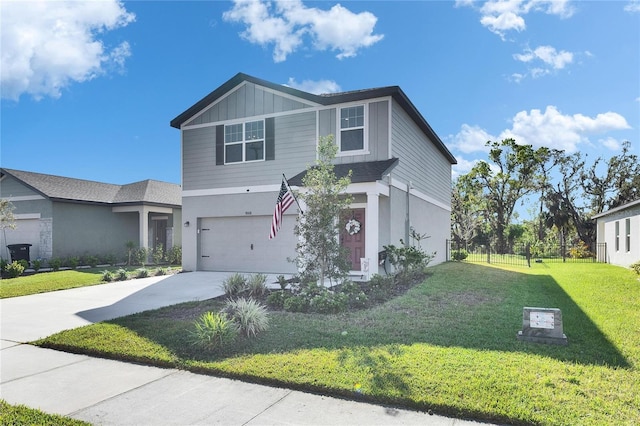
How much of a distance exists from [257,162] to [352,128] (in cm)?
374

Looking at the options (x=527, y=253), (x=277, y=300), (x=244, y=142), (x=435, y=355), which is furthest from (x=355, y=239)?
(x=527, y=253)

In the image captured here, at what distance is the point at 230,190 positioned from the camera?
48.8 ft

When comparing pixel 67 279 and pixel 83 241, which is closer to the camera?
pixel 67 279

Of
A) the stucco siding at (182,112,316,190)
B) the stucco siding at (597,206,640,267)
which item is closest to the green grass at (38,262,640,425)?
the stucco siding at (182,112,316,190)

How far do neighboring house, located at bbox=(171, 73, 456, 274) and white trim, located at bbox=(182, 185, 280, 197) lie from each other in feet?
0.13

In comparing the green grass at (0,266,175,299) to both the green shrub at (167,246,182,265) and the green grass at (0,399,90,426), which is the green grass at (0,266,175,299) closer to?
the green shrub at (167,246,182,265)

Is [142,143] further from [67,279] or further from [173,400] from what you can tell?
[173,400]

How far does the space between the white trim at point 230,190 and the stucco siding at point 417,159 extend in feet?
14.1

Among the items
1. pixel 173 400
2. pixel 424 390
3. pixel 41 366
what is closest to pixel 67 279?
pixel 41 366

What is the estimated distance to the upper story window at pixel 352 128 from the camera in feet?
41.7

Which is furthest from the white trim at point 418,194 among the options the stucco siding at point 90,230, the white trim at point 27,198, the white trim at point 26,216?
the white trim at point 26,216

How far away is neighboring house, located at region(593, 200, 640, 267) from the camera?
16.3 metres

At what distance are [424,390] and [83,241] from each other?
779 inches

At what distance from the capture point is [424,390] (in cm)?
410
